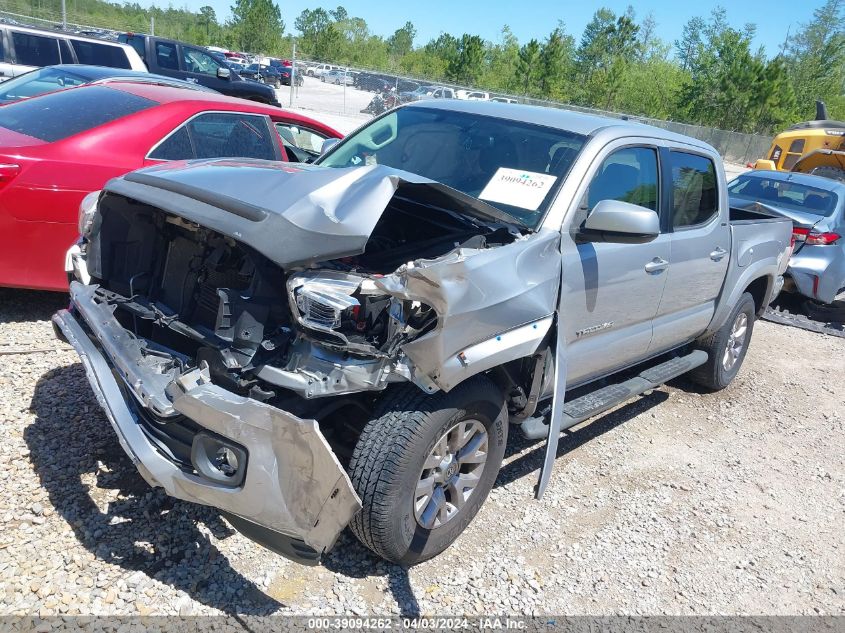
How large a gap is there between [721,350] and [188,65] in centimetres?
1368

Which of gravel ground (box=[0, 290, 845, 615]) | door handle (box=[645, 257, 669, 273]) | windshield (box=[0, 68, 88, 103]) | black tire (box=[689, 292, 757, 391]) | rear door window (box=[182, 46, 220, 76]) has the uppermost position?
door handle (box=[645, 257, 669, 273])

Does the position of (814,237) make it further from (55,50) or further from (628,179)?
(55,50)

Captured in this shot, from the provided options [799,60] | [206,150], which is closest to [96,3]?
[799,60]

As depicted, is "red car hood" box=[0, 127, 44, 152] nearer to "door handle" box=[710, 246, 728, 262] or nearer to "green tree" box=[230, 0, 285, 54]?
"door handle" box=[710, 246, 728, 262]

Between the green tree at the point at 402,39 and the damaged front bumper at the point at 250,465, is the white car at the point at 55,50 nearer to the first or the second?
the damaged front bumper at the point at 250,465

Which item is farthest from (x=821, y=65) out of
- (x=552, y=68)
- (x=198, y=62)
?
(x=198, y=62)

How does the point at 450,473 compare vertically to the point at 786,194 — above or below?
below

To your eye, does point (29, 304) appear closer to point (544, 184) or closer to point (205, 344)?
point (205, 344)

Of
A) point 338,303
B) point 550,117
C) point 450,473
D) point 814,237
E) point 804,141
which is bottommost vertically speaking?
point 450,473

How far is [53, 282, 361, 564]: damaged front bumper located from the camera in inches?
92.0

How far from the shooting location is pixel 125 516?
3.04 metres

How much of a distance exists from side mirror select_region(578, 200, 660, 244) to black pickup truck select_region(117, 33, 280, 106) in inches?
510

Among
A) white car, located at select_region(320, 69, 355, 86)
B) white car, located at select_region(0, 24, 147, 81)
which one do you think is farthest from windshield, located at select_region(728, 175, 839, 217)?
white car, located at select_region(320, 69, 355, 86)

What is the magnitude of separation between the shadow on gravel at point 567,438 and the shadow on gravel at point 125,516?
1.58 m
